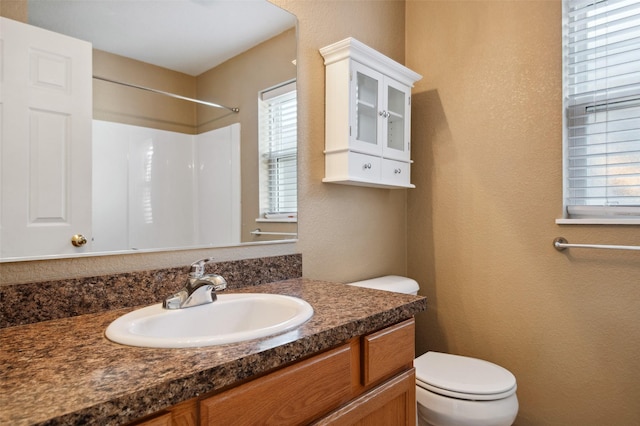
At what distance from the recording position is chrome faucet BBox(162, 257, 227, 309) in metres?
0.99

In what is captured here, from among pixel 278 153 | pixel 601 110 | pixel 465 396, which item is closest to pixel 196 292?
pixel 278 153

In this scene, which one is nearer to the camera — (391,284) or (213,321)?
(213,321)

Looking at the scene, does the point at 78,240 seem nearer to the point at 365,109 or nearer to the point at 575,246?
the point at 365,109

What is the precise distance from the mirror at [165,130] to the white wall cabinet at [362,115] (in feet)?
0.71

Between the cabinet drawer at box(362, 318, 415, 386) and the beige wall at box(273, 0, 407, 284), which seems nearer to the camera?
the cabinet drawer at box(362, 318, 415, 386)

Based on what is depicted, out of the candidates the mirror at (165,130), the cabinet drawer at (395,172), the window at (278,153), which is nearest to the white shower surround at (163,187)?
the mirror at (165,130)

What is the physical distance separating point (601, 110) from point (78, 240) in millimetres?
1995

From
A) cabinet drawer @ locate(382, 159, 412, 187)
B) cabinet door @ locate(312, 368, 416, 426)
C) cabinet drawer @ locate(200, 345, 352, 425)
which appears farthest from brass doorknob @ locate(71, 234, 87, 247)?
cabinet drawer @ locate(382, 159, 412, 187)

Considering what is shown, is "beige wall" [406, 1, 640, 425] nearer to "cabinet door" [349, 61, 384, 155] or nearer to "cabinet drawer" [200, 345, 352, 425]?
"cabinet door" [349, 61, 384, 155]

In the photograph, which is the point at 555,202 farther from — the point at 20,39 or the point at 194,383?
the point at 20,39

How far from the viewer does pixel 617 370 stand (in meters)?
1.51

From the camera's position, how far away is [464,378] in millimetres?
1455

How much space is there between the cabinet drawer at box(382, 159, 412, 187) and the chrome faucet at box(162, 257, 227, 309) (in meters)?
0.99

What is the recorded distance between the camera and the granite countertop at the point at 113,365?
1.64 ft
